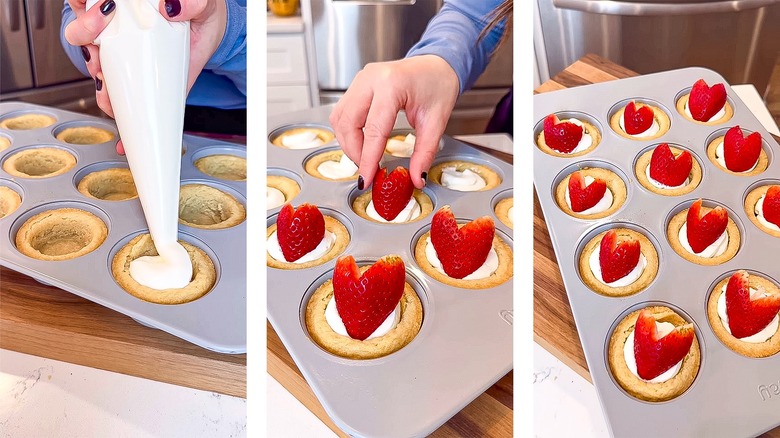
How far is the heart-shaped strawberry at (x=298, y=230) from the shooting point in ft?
2.68

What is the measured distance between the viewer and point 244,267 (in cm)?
79

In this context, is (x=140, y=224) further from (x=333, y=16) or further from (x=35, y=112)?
(x=333, y=16)

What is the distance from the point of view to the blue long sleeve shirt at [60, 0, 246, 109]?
787 mm

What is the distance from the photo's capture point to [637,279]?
835 mm

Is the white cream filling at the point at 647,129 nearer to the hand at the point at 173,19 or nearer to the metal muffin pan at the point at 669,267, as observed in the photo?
the metal muffin pan at the point at 669,267

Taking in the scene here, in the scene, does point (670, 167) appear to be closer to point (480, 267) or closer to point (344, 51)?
point (480, 267)

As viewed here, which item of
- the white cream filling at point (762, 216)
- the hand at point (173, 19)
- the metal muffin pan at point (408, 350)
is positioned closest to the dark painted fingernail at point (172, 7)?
the hand at point (173, 19)

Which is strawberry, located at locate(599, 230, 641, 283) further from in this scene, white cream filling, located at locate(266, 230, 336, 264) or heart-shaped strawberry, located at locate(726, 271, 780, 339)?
white cream filling, located at locate(266, 230, 336, 264)

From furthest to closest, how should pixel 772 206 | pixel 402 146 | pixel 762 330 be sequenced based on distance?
pixel 402 146, pixel 772 206, pixel 762 330

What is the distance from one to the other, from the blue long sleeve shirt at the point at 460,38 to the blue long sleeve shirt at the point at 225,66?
0.88 ft

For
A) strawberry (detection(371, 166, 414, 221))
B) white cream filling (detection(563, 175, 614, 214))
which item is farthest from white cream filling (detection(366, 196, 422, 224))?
white cream filling (detection(563, 175, 614, 214))

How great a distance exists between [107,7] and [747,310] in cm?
86

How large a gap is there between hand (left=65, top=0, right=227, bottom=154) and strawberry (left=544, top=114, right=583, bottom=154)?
51 cm

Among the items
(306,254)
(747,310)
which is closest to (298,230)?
(306,254)
